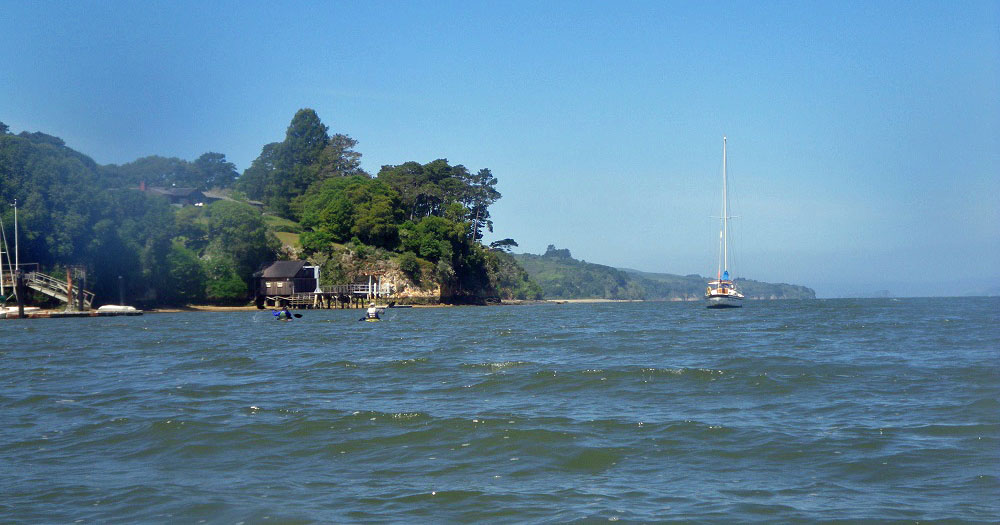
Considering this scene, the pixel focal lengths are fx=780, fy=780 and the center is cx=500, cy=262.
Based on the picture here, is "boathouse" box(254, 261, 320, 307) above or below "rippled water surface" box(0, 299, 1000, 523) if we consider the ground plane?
above

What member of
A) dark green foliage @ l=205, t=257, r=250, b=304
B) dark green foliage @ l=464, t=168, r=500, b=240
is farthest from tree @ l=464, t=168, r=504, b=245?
dark green foliage @ l=205, t=257, r=250, b=304

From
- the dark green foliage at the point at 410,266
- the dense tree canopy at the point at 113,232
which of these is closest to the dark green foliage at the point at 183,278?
the dense tree canopy at the point at 113,232

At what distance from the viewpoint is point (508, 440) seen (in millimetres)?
10828

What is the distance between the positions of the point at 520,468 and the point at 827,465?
3685mm

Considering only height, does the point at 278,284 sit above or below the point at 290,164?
below

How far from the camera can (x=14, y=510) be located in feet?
25.9

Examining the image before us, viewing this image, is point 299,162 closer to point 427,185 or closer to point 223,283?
point 427,185

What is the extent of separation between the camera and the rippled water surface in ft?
26.1

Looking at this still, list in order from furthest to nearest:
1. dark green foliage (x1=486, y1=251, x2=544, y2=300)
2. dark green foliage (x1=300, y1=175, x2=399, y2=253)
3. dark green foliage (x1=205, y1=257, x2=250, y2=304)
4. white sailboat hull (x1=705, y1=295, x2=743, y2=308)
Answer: dark green foliage (x1=486, y1=251, x2=544, y2=300) → dark green foliage (x1=300, y1=175, x2=399, y2=253) → dark green foliage (x1=205, y1=257, x2=250, y2=304) → white sailboat hull (x1=705, y1=295, x2=743, y2=308)

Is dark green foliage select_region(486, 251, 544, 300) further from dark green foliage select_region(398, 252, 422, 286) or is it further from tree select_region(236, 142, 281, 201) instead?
tree select_region(236, 142, 281, 201)

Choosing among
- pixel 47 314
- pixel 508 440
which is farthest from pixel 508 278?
pixel 508 440

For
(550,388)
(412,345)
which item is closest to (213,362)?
(412,345)

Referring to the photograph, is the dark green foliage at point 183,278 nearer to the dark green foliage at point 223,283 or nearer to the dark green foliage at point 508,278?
the dark green foliage at point 223,283

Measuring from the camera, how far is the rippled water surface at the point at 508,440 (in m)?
7.94
